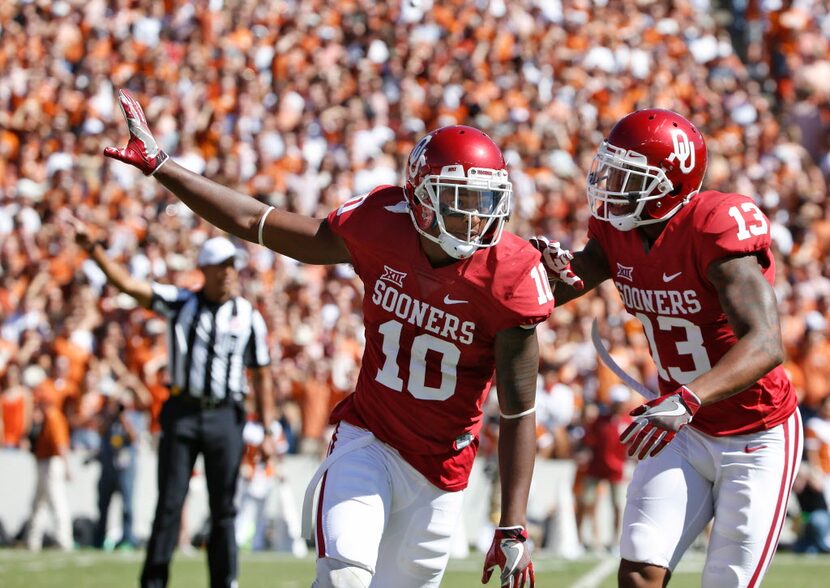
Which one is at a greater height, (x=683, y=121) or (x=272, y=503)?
(x=683, y=121)

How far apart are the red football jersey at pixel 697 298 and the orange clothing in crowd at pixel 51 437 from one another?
6.57 meters

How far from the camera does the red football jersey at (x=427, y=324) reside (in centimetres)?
393

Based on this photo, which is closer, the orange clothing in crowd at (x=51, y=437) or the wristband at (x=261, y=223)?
the wristband at (x=261, y=223)

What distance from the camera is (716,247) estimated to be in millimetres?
4016

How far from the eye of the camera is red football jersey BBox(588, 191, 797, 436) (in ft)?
13.4

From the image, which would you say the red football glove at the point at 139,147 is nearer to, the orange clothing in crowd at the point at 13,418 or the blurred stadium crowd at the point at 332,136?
the blurred stadium crowd at the point at 332,136

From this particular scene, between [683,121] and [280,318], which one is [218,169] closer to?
[280,318]

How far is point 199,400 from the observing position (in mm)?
6523

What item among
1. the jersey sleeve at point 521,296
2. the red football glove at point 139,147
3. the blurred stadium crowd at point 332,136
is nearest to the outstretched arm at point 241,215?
the red football glove at point 139,147

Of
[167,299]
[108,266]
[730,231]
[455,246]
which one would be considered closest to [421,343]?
[455,246]

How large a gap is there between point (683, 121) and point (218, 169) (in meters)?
9.14

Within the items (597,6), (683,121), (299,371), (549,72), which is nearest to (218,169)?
(299,371)

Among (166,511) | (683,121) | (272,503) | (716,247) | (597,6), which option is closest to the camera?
(716,247)

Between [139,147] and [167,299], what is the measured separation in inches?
106
